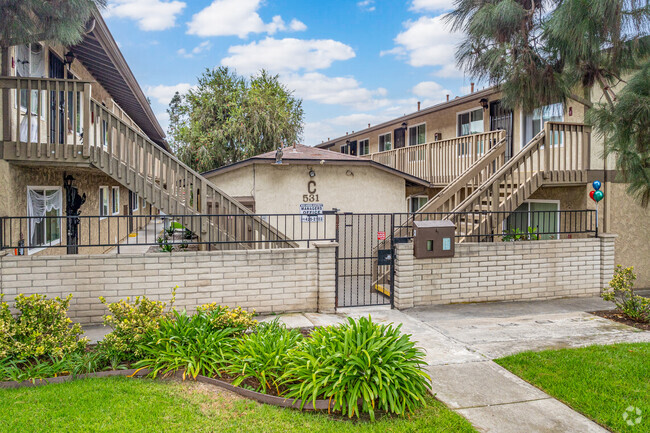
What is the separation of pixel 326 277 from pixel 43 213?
18.1ft

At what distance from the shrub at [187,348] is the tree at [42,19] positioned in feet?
14.2

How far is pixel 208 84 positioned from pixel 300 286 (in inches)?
1079

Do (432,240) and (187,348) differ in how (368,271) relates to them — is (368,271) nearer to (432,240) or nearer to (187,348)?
(432,240)

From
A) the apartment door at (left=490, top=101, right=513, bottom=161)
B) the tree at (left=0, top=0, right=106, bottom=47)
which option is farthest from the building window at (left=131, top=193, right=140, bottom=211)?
the apartment door at (left=490, top=101, right=513, bottom=161)

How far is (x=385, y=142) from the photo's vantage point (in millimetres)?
23172

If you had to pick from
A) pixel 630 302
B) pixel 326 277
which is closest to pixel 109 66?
pixel 326 277

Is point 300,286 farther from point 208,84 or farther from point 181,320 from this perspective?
point 208,84

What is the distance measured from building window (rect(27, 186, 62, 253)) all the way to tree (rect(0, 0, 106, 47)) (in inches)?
113

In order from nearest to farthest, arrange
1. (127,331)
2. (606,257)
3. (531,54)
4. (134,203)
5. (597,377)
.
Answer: (597,377) → (127,331) → (531,54) → (606,257) → (134,203)

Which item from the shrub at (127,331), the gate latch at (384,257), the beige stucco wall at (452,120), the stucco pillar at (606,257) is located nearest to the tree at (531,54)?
the beige stucco wall at (452,120)

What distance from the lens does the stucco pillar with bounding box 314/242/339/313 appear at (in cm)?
826

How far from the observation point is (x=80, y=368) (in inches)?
207

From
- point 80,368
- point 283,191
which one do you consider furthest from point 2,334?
point 283,191

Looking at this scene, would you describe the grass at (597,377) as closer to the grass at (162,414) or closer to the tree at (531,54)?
the grass at (162,414)
